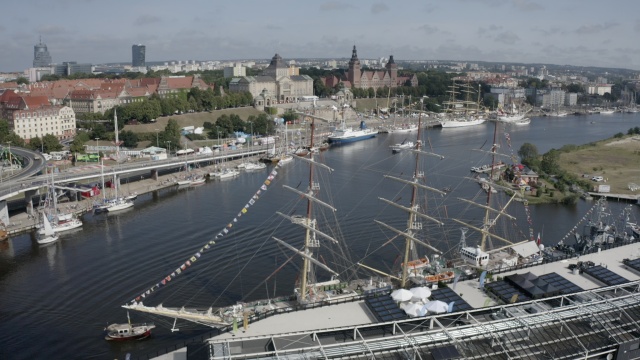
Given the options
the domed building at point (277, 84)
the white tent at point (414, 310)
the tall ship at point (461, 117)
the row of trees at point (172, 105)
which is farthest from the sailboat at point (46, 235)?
the tall ship at point (461, 117)

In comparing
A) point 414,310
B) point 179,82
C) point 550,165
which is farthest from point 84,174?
point 179,82

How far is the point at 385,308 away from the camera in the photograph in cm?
1525

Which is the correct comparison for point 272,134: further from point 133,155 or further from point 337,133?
point 133,155

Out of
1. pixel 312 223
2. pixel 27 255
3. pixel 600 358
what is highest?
pixel 312 223

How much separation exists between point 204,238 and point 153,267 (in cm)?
433

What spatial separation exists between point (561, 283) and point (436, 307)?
5.06 m

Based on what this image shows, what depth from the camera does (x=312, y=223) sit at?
65.5ft

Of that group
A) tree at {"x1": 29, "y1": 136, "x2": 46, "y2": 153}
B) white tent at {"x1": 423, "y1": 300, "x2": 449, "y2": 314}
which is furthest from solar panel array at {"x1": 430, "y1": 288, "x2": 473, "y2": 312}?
tree at {"x1": 29, "y1": 136, "x2": 46, "y2": 153}

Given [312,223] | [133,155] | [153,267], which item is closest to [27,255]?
Answer: [153,267]

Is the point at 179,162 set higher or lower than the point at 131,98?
lower

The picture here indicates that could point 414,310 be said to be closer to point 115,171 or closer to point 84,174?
point 115,171

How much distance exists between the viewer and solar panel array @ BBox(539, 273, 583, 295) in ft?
54.7

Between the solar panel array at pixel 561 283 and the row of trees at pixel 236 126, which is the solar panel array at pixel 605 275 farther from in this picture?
the row of trees at pixel 236 126

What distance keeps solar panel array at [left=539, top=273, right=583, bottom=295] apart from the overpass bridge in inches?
1102
